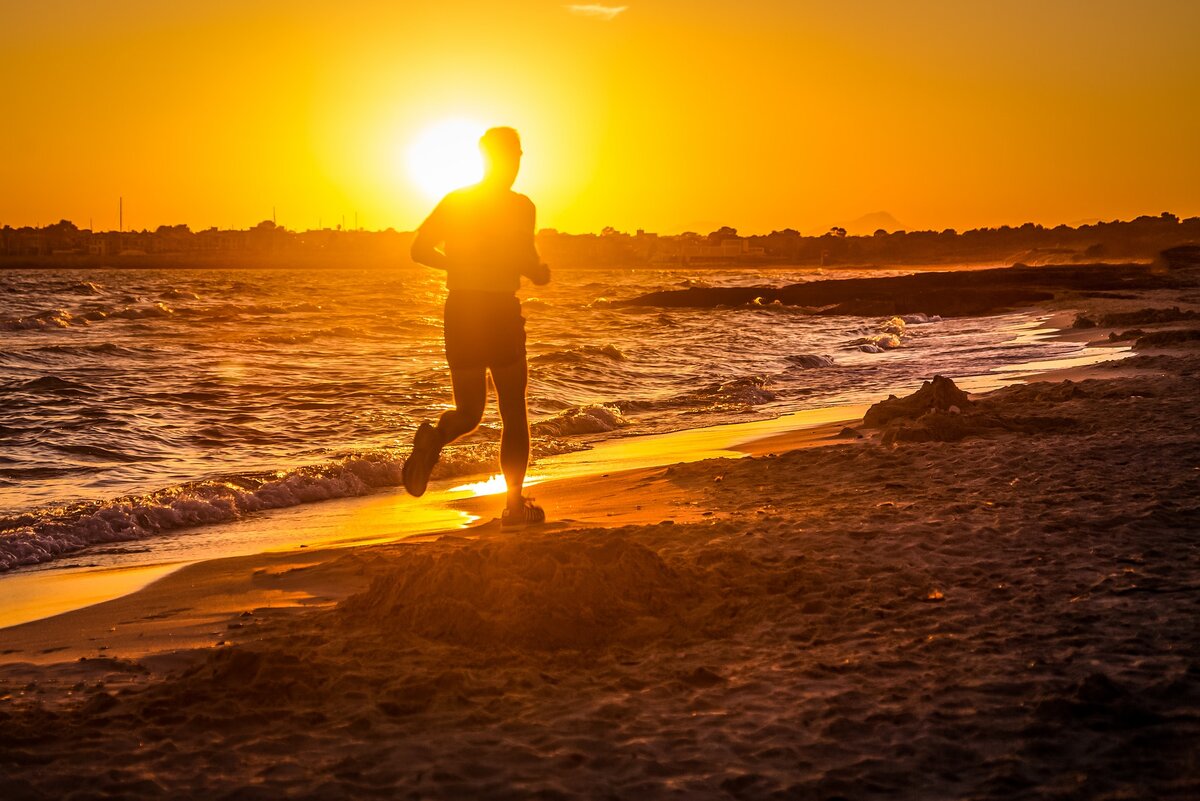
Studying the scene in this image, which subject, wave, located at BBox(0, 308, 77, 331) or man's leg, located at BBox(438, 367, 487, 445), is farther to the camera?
wave, located at BBox(0, 308, 77, 331)

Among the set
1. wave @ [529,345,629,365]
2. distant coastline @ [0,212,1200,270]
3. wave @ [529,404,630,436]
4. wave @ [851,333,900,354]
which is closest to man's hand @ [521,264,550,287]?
wave @ [529,404,630,436]

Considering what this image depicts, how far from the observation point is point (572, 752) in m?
2.42

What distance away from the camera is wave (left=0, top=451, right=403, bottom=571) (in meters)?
6.07

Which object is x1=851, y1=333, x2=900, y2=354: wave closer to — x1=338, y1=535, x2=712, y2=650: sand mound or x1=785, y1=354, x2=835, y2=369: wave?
x1=785, y1=354, x2=835, y2=369: wave

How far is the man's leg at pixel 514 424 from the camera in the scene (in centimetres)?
534

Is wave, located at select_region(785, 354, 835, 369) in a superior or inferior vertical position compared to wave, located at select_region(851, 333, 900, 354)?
inferior

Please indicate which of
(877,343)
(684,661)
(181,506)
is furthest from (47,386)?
(877,343)

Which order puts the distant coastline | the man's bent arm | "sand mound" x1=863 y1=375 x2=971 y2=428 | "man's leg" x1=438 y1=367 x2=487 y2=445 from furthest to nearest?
the distant coastline < "sand mound" x1=863 y1=375 x2=971 y2=428 < "man's leg" x1=438 y1=367 x2=487 y2=445 < the man's bent arm

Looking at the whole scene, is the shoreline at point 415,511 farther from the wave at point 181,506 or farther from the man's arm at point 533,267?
the man's arm at point 533,267

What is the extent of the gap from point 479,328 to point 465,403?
37cm

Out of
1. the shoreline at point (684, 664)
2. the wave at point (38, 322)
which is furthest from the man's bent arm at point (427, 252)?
the wave at point (38, 322)

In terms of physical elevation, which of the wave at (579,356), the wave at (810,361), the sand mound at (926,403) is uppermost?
the sand mound at (926,403)

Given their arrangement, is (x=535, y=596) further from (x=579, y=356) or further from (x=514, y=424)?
(x=579, y=356)

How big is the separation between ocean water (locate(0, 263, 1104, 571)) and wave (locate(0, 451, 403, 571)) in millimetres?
15
